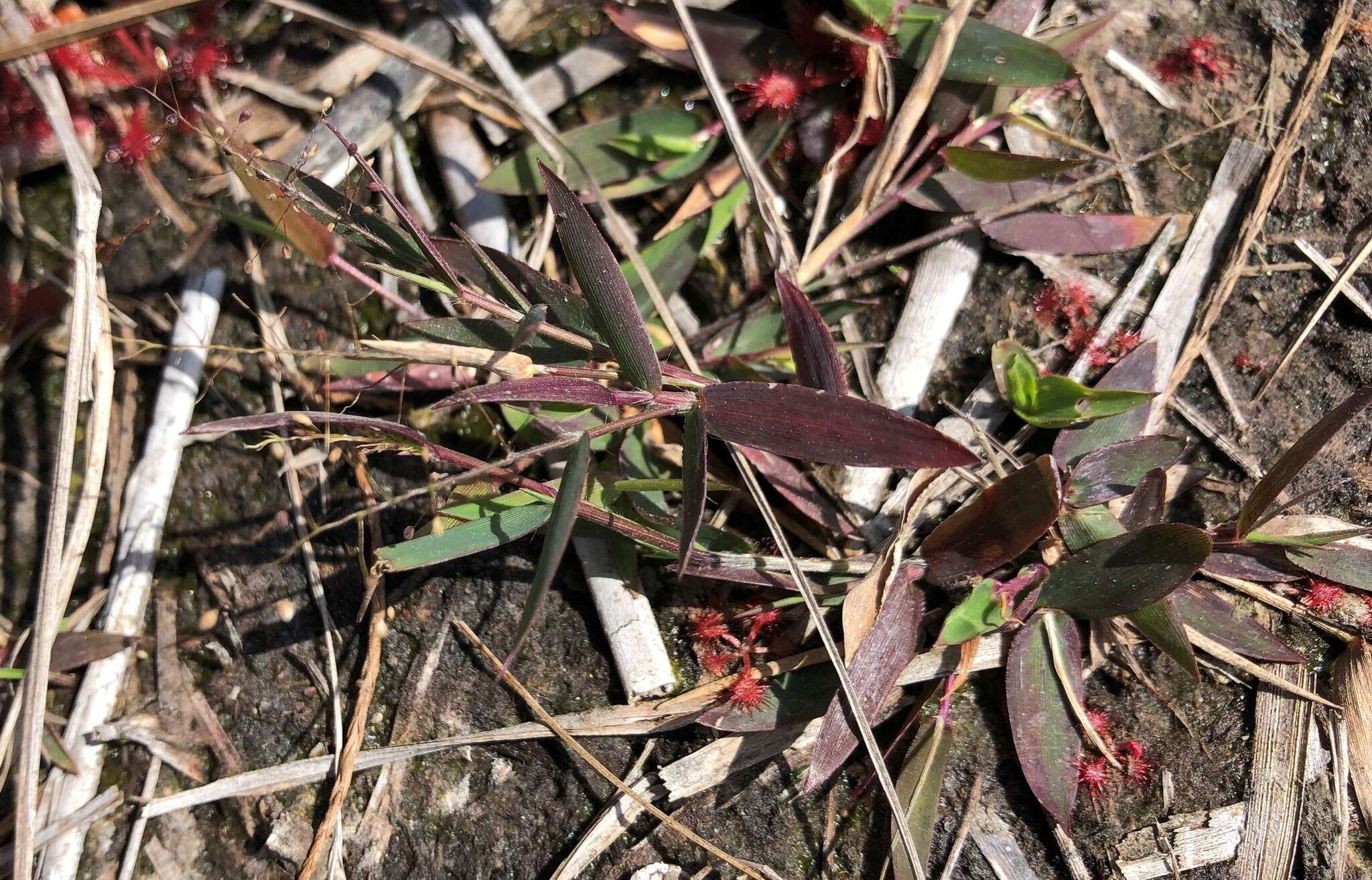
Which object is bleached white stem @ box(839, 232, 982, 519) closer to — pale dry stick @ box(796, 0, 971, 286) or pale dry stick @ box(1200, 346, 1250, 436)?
pale dry stick @ box(796, 0, 971, 286)

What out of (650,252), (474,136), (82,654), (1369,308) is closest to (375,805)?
(82,654)

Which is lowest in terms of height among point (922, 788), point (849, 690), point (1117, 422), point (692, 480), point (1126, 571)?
point (922, 788)

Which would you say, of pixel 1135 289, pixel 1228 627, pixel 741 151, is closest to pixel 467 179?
pixel 741 151

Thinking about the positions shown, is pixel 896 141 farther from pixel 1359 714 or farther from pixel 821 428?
pixel 1359 714

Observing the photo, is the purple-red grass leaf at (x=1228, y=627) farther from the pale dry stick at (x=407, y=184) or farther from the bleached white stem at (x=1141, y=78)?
the pale dry stick at (x=407, y=184)

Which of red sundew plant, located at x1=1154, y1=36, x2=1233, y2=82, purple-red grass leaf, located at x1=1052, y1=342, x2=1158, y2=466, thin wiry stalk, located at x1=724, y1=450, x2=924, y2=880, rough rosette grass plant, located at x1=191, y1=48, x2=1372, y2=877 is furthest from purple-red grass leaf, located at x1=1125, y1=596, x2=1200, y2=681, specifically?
red sundew plant, located at x1=1154, y1=36, x2=1233, y2=82

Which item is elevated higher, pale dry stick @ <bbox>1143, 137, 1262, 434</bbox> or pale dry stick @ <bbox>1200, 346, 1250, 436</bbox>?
pale dry stick @ <bbox>1143, 137, 1262, 434</bbox>

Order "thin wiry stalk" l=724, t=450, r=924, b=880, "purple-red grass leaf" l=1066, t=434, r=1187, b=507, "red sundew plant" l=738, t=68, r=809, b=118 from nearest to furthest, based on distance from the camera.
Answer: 1. "thin wiry stalk" l=724, t=450, r=924, b=880
2. "purple-red grass leaf" l=1066, t=434, r=1187, b=507
3. "red sundew plant" l=738, t=68, r=809, b=118

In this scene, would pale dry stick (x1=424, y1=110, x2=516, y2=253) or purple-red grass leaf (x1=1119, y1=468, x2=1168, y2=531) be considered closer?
purple-red grass leaf (x1=1119, y1=468, x2=1168, y2=531)
